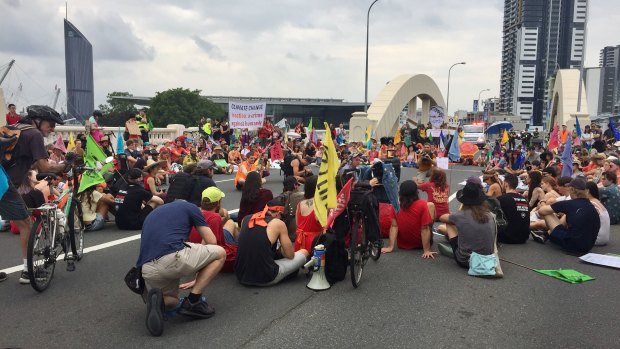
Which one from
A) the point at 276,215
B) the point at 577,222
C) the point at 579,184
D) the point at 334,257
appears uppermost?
the point at 579,184

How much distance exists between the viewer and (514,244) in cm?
818

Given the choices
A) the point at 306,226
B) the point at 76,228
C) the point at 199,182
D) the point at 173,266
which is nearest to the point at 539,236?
the point at 306,226

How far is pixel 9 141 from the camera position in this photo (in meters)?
5.30

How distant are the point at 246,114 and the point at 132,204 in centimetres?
1447

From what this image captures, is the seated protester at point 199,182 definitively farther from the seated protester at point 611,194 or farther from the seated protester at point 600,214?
the seated protester at point 611,194

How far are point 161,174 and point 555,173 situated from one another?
31.2ft

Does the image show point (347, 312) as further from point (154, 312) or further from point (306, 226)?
point (154, 312)

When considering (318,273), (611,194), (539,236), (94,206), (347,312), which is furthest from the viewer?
(611,194)

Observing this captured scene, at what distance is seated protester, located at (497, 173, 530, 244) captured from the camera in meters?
7.91

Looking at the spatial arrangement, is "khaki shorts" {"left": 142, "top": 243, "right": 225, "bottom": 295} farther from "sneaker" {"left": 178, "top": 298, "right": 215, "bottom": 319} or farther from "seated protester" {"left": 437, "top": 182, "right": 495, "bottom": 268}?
"seated protester" {"left": 437, "top": 182, "right": 495, "bottom": 268}

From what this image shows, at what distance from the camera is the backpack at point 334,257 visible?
5.81 meters

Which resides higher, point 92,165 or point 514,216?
point 92,165

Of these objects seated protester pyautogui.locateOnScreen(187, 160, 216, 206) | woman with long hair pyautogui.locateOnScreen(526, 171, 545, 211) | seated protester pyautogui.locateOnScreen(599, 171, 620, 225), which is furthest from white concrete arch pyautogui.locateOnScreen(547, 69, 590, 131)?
seated protester pyautogui.locateOnScreen(187, 160, 216, 206)

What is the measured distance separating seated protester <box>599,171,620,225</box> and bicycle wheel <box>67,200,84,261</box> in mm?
8901
